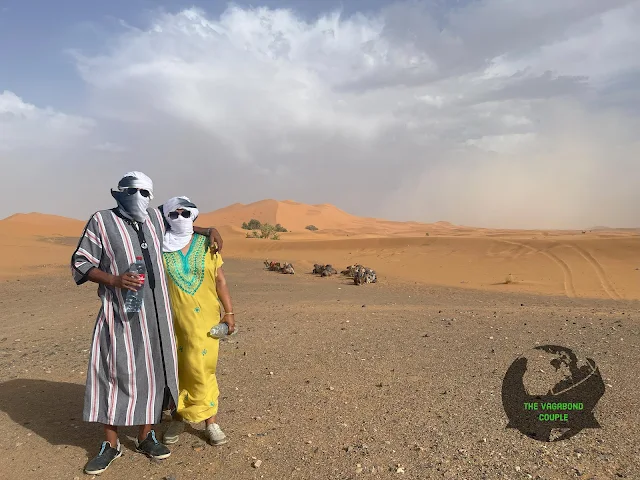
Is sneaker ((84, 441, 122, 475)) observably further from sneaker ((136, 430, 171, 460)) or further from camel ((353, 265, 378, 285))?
camel ((353, 265, 378, 285))

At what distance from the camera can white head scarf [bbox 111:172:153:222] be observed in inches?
140

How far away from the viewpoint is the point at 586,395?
15.4 feet

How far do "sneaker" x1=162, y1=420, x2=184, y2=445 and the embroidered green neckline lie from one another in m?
1.15

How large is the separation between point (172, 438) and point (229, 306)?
3.75 feet

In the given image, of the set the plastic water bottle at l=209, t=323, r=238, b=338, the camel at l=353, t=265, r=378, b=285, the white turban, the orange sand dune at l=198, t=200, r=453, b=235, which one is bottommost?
the camel at l=353, t=265, r=378, b=285

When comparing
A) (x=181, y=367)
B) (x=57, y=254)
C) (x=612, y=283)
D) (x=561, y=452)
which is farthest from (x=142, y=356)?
(x=57, y=254)

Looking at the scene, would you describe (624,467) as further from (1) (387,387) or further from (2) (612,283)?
(2) (612,283)

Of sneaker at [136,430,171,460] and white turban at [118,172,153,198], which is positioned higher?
white turban at [118,172,153,198]

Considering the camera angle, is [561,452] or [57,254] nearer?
[561,452]

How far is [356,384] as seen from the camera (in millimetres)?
5211

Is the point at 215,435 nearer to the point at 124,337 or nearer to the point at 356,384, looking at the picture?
the point at 124,337

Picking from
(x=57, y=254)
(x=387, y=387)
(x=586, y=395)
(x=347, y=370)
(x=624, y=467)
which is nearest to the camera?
(x=624, y=467)

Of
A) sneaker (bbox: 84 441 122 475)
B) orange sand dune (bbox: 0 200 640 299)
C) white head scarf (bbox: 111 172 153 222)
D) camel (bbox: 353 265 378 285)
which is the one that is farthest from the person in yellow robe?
orange sand dune (bbox: 0 200 640 299)

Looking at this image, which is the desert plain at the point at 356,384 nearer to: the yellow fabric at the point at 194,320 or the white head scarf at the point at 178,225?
the yellow fabric at the point at 194,320
